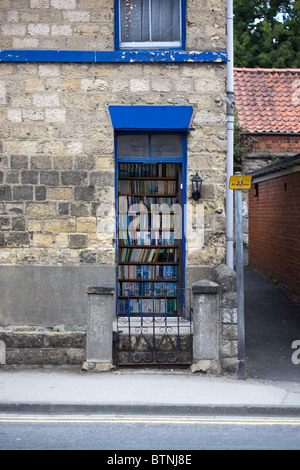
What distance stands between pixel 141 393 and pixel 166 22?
5.87m

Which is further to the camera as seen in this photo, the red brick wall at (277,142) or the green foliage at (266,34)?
the green foliage at (266,34)

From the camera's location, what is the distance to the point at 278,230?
52.2 ft

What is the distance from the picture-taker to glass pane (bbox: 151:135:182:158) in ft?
32.8

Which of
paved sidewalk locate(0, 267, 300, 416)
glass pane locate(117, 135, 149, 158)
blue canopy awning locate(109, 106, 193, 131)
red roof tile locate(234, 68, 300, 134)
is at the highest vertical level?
red roof tile locate(234, 68, 300, 134)

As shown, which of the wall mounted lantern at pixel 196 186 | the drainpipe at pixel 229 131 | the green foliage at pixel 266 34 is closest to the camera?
the wall mounted lantern at pixel 196 186

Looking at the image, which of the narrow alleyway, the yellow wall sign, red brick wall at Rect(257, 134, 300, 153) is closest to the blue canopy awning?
the yellow wall sign

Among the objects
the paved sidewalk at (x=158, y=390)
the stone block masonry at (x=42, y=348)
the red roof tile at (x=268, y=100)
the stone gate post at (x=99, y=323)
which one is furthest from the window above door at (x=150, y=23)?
the red roof tile at (x=268, y=100)

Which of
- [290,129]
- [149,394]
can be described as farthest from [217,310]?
[290,129]

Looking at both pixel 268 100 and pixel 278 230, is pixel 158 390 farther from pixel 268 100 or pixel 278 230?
pixel 268 100

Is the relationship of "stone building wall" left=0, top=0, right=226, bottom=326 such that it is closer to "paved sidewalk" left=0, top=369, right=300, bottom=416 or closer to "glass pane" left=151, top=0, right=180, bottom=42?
"glass pane" left=151, top=0, right=180, bottom=42

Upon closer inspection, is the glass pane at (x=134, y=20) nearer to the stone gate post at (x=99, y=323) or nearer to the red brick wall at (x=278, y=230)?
the stone gate post at (x=99, y=323)

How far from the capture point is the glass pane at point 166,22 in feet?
32.6

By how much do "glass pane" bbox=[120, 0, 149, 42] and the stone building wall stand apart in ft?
1.11

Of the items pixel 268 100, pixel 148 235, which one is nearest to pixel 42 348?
pixel 148 235
